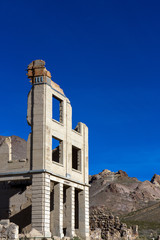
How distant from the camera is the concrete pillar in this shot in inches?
1119

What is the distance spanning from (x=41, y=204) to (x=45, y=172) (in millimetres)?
2094

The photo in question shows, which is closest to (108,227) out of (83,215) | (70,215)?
(83,215)

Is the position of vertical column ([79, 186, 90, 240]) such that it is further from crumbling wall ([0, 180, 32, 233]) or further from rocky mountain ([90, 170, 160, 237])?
rocky mountain ([90, 170, 160, 237])

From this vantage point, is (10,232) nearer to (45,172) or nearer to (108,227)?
(45,172)

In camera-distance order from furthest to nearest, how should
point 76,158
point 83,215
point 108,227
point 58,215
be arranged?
1. point 108,227
2. point 76,158
3. point 83,215
4. point 58,215

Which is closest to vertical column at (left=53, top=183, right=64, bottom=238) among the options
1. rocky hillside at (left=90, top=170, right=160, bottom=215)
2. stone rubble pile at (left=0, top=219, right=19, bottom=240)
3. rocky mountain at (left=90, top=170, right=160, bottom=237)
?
stone rubble pile at (left=0, top=219, right=19, bottom=240)

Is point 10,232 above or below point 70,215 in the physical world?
below

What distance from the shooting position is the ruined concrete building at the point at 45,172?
29.3 meters

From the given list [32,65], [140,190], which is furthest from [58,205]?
[140,190]

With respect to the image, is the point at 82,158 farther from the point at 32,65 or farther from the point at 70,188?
the point at 32,65

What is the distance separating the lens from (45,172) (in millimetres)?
29250

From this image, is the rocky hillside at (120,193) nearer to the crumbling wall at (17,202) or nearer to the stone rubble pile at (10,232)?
the crumbling wall at (17,202)

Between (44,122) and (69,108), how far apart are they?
4.89 m

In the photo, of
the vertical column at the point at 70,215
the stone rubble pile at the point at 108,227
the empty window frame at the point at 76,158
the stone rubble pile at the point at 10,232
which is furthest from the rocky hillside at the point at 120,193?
the stone rubble pile at the point at 10,232
